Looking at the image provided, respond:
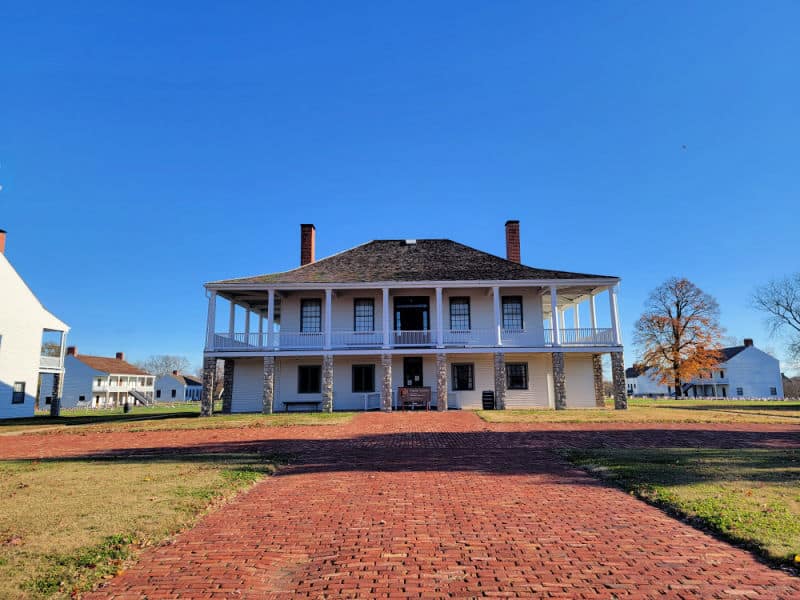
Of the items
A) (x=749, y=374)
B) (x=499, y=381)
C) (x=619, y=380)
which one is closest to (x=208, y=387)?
(x=499, y=381)

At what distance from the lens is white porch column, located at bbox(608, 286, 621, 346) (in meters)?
23.4

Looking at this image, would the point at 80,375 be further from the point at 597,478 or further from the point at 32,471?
the point at 597,478

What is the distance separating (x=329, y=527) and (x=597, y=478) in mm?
4808

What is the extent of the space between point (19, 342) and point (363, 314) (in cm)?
2001

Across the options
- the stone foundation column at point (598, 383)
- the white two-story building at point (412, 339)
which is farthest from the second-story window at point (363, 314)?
the stone foundation column at point (598, 383)

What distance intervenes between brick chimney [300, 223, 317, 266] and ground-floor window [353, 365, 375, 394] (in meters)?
6.83

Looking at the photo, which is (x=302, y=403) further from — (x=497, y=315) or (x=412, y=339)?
(x=497, y=315)

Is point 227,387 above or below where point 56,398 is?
above

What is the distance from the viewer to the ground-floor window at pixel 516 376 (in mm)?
25141

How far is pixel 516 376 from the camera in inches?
995

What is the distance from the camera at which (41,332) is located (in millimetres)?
30516

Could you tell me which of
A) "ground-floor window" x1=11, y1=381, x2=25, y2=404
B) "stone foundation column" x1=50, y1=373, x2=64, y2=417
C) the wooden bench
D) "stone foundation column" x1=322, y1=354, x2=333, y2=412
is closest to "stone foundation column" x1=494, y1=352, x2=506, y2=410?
"stone foundation column" x1=322, y1=354, x2=333, y2=412

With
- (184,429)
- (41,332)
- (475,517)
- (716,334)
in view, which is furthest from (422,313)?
(716,334)

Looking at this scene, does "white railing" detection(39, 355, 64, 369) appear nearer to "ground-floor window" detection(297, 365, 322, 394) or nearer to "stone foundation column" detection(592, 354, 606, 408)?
"ground-floor window" detection(297, 365, 322, 394)
